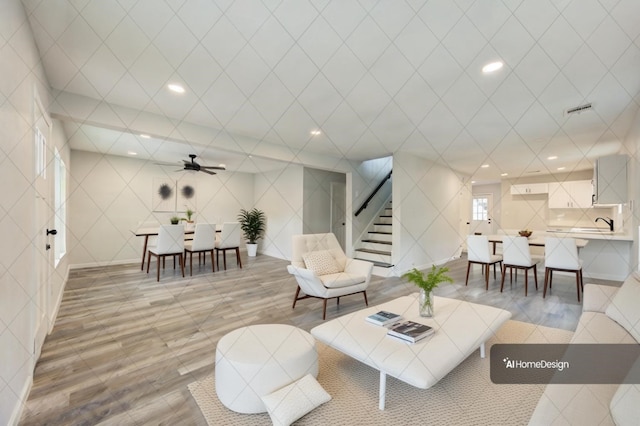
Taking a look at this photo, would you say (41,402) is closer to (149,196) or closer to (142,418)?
→ (142,418)

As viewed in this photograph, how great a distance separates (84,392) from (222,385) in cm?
95

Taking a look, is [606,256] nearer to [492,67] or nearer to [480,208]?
[480,208]

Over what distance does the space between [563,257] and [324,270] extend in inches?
133

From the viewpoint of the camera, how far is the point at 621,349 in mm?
1624

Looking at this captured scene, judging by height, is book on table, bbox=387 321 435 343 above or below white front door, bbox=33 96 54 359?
below

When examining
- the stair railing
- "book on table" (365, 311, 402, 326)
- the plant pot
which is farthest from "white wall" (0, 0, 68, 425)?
the plant pot

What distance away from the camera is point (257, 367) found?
1567mm

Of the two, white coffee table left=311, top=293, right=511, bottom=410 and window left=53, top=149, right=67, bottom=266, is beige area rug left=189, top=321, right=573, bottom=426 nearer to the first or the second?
white coffee table left=311, top=293, right=511, bottom=410

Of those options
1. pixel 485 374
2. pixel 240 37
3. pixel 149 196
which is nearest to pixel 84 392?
pixel 240 37

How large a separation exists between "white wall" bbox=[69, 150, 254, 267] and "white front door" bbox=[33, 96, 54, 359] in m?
3.38

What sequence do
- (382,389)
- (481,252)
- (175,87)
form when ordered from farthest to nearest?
1. (481,252)
2. (175,87)
3. (382,389)

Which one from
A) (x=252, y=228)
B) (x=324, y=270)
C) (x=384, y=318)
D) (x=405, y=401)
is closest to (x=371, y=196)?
(x=252, y=228)

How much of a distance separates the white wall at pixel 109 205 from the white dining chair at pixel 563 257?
7086mm

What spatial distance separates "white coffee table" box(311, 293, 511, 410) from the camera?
1.51 meters
